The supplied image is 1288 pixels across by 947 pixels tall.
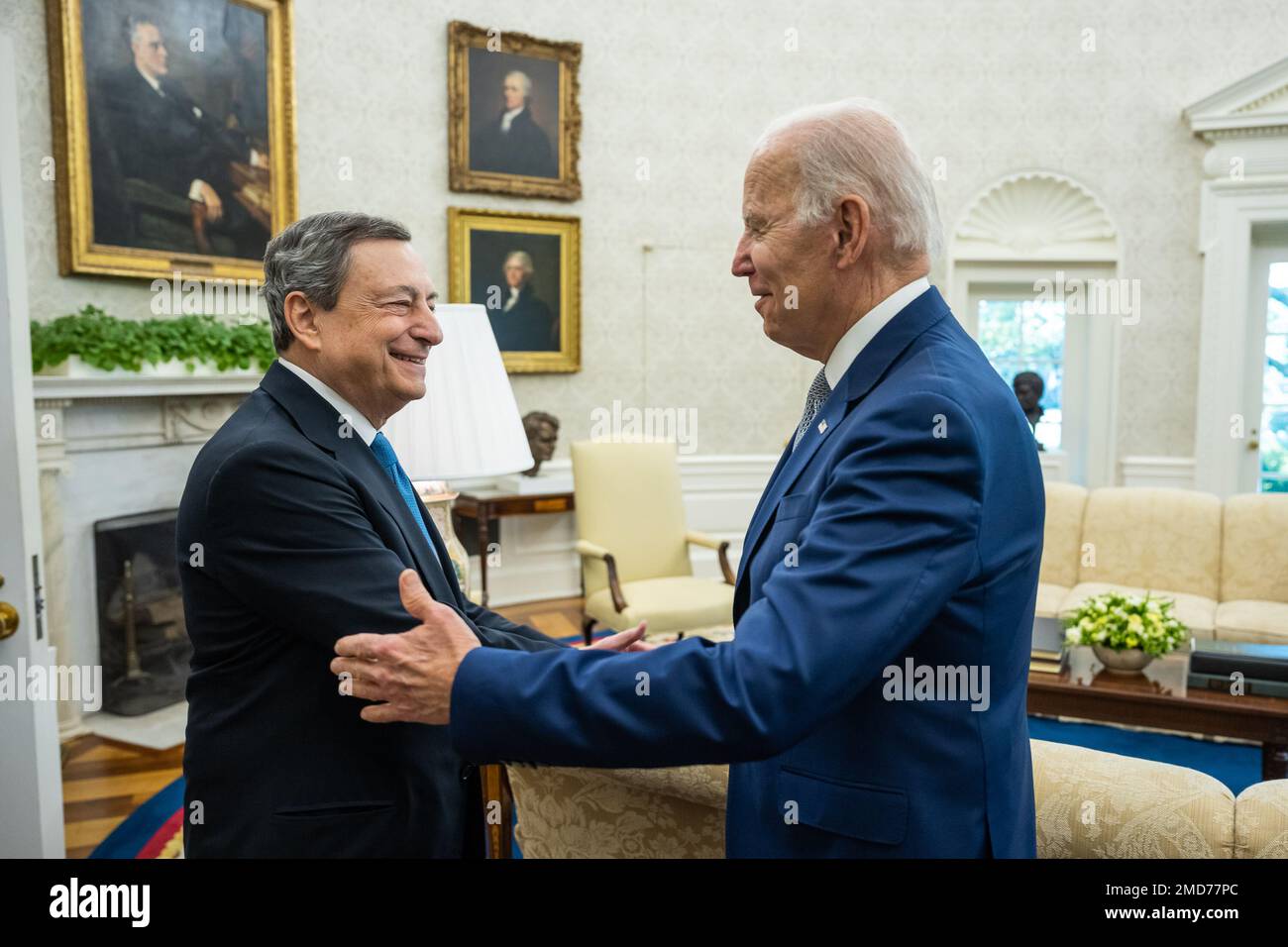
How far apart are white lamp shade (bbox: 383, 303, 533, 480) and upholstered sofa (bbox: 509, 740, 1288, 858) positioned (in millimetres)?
910

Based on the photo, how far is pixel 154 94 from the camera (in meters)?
5.09

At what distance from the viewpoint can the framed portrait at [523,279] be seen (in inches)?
269

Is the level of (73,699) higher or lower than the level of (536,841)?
lower

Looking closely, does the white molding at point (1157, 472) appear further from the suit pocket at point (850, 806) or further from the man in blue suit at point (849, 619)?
the suit pocket at point (850, 806)

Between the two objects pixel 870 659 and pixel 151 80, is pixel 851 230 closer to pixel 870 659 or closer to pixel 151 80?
pixel 870 659

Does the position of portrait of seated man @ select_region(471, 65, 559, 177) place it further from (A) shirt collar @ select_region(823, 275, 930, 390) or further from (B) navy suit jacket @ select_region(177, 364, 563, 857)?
(A) shirt collar @ select_region(823, 275, 930, 390)

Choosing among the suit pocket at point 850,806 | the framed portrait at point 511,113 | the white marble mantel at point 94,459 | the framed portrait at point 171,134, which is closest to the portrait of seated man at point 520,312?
the framed portrait at point 511,113

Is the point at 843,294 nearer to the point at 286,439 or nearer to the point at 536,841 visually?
the point at 286,439

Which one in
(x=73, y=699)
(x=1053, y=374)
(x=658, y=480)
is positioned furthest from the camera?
(x=1053, y=374)

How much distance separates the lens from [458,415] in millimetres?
2402

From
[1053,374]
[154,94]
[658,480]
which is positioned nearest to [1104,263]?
[1053,374]

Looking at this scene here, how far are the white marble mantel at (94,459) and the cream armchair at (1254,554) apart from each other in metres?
5.46

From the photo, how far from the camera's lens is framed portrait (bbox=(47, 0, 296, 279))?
187 inches

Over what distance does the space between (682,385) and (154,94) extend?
A: 414 cm
